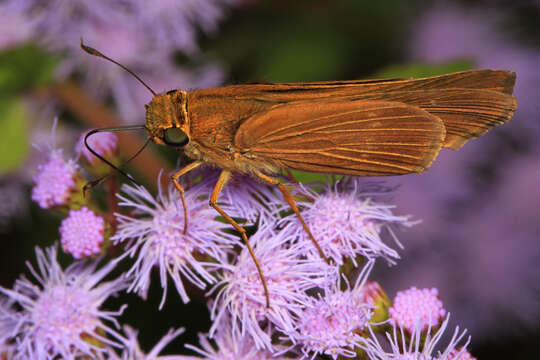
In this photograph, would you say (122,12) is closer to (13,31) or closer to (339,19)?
(13,31)

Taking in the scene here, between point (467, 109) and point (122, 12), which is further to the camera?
point (122, 12)

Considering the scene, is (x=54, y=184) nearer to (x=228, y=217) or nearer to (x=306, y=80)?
(x=228, y=217)

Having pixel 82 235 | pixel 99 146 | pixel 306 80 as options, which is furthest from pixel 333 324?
pixel 306 80

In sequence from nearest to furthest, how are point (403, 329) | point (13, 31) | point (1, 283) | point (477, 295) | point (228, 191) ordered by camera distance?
point (403, 329) → point (228, 191) → point (1, 283) → point (13, 31) → point (477, 295)

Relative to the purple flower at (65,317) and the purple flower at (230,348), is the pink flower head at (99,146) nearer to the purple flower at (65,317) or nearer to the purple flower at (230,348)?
the purple flower at (65,317)

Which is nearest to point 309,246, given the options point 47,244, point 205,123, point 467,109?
point 205,123

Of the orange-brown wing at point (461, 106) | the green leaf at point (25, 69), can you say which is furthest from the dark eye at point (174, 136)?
the green leaf at point (25, 69)
